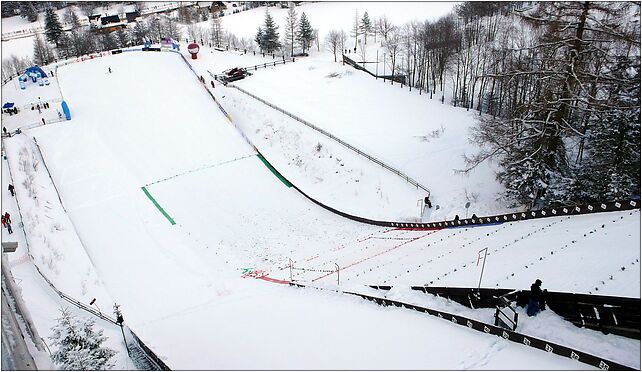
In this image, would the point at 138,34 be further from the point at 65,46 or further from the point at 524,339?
the point at 524,339

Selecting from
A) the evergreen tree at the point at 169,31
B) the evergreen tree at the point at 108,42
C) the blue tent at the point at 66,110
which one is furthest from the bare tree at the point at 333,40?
the blue tent at the point at 66,110

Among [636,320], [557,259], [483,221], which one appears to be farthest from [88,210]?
[636,320]

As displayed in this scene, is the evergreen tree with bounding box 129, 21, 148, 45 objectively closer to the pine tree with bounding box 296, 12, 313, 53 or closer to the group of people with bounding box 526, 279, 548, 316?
the pine tree with bounding box 296, 12, 313, 53

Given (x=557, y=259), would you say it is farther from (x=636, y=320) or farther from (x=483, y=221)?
(x=483, y=221)

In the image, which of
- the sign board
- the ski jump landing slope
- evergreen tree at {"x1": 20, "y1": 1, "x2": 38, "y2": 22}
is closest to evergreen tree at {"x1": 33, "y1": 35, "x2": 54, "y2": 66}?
the ski jump landing slope

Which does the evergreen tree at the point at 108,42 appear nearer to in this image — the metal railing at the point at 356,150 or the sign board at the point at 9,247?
the metal railing at the point at 356,150

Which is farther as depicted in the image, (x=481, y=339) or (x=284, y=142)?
(x=284, y=142)
